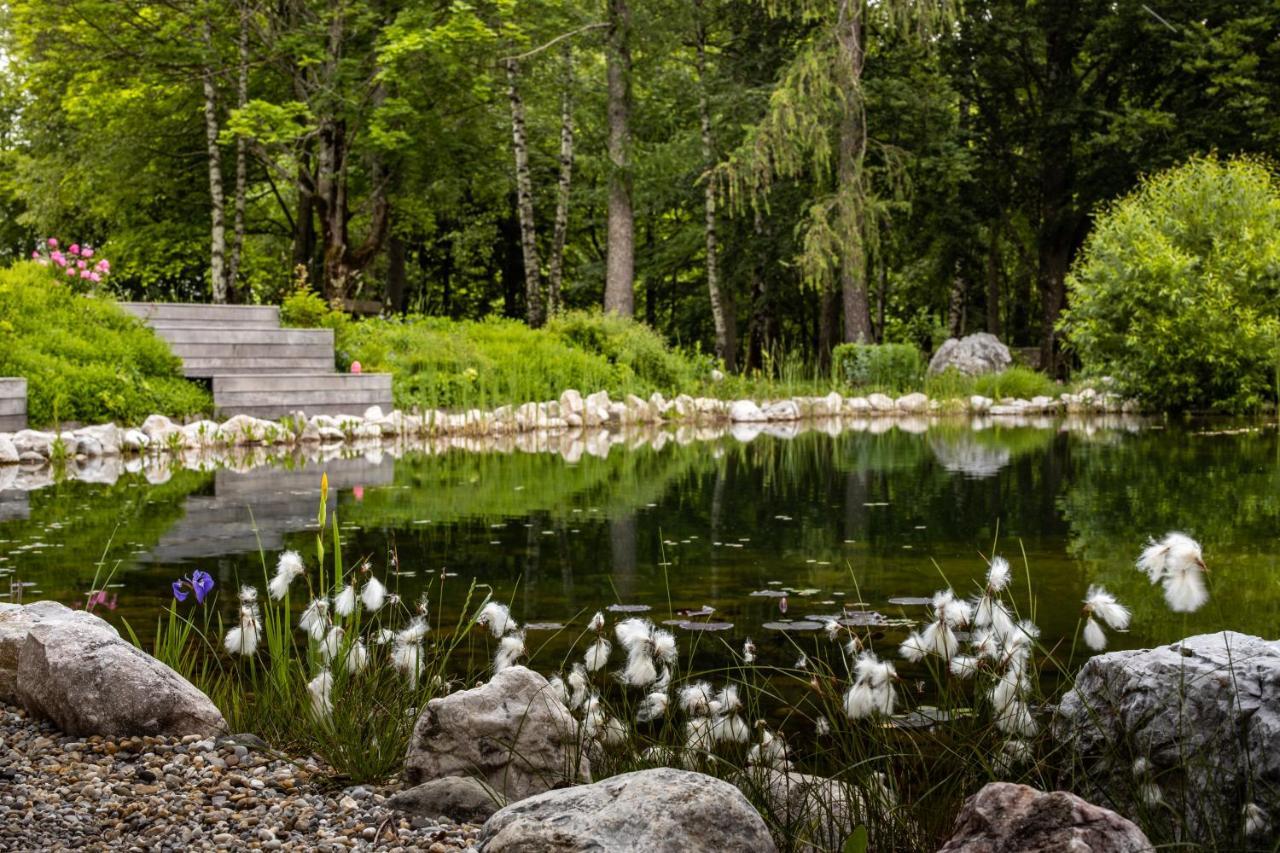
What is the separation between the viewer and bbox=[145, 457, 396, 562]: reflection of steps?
6441 millimetres

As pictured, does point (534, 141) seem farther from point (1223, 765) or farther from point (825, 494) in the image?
point (1223, 765)

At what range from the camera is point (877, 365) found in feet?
78.1

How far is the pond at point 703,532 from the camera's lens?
15.9 ft

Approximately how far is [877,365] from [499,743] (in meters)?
21.6

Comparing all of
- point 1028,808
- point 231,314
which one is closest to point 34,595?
point 1028,808

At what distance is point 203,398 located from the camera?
47.5 feet

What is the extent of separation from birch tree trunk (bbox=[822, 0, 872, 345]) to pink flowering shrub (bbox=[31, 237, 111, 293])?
13031 millimetres

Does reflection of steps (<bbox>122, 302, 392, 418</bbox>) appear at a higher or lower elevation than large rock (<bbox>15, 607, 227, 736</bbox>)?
higher

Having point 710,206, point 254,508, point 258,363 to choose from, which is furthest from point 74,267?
point 710,206

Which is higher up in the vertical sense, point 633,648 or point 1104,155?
point 1104,155

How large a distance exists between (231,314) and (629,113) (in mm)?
9158

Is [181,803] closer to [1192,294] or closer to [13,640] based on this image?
[13,640]

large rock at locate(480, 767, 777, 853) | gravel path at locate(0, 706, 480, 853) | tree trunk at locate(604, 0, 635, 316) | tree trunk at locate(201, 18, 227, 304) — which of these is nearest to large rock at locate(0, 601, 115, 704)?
gravel path at locate(0, 706, 480, 853)

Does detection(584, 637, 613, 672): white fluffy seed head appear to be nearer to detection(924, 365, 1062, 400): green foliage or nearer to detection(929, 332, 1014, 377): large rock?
detection(924, 365, 1062, 400): green foliage
